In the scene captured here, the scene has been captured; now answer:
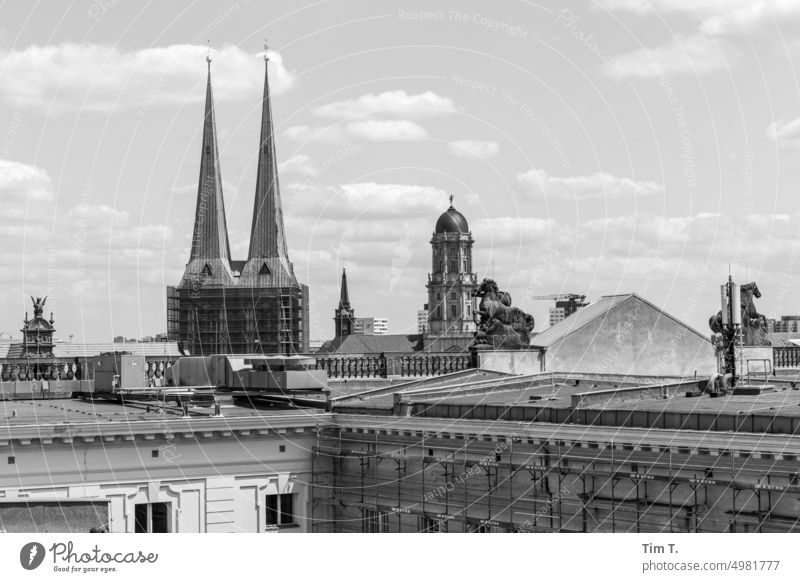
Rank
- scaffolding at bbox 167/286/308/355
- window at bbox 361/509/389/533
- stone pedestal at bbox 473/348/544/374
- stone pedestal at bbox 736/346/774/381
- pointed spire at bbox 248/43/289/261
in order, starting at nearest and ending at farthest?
window at bbox 361/509/389/533
stone pedestal at bbox 473/348/544/374
stone pedestal at bbox 736/346/774/381
pointed spire at bbox 248/43/289/261
scaffolding at bbox 167/286/308/355

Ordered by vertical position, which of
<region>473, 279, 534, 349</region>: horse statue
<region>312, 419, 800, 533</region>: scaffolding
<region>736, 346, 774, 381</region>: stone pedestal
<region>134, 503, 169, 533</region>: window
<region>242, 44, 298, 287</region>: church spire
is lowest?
<region>134, 503, 169, 533</region>: window

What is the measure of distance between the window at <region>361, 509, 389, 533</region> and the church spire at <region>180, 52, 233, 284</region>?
9150 cm

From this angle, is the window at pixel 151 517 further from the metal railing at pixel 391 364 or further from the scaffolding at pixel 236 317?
the scaffolding at pixel 236 317

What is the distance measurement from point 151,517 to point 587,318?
21.0 m

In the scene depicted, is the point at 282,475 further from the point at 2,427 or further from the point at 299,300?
the point at 299,300

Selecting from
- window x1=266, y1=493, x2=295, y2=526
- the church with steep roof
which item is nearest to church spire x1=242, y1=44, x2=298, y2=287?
the church with steep roof

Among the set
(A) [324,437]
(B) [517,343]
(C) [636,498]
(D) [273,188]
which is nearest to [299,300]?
(D) [273,188]

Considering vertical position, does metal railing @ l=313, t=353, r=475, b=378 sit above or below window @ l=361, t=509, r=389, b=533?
above

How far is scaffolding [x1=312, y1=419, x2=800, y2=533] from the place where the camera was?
29438 mm

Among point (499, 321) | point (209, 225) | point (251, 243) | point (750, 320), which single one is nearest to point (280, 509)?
point (499, 321)

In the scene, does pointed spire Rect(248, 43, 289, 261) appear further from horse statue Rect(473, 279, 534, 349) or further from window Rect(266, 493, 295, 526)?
window Rect(266, 493, 295, 526)

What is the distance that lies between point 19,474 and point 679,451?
55.0 feet

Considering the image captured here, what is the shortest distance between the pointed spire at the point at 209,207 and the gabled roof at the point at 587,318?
6452 centimetres
